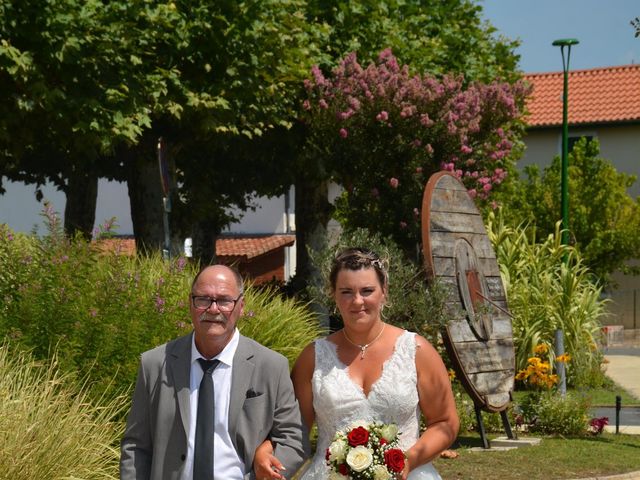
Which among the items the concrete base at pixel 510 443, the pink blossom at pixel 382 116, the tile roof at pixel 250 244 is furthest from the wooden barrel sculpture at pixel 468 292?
the tile roof at pixel 250 244

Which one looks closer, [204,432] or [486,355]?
[204,432]

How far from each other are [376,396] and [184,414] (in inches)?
34.2

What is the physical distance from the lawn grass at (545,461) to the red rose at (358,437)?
248 inches

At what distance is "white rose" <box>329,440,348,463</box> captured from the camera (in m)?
4.67

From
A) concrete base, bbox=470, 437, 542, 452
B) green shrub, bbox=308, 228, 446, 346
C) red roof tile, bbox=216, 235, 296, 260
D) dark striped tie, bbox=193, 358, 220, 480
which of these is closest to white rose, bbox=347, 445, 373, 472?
dark striped tie, bbox=193, 358, 220, 480

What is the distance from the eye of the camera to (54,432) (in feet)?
23.1

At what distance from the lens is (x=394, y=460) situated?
457cm

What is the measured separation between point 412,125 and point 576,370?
5.31 m

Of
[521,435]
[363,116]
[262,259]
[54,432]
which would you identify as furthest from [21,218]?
[54,432]

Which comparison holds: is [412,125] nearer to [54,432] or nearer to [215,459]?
[54,432]

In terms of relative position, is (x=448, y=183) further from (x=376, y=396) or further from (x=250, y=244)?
(x=250, y=244)

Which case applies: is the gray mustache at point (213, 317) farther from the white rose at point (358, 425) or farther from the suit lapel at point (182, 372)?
the white rose at point (358, 425)

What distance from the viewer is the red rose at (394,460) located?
458cm

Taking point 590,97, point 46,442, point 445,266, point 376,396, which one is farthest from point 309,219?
point 590,97
